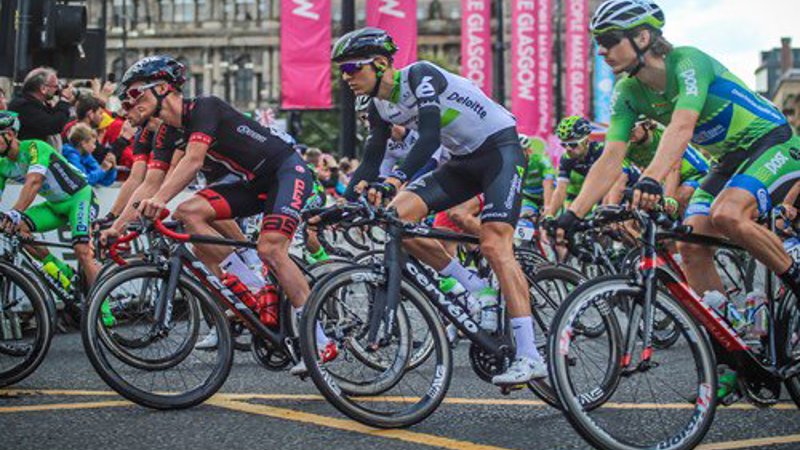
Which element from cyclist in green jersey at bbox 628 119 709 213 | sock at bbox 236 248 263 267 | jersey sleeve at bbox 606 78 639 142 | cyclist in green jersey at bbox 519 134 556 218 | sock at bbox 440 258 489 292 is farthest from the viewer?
cyclist in green jersey at bbox 519 134 556 218

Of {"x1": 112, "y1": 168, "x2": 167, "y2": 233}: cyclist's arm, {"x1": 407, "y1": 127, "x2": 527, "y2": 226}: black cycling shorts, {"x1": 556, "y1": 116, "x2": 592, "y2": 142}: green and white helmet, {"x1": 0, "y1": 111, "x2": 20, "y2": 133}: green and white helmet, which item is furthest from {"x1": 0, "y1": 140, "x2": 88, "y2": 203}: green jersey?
{"x1": 556, "y1": 116, "x2": 592, "y2": 142}: green and white helmet

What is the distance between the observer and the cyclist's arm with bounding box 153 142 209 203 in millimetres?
6485

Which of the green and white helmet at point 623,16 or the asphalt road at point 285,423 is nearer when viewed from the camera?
the asphalt road at point 285,423

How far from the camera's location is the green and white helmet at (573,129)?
11.5 meters

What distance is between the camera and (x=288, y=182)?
708cm

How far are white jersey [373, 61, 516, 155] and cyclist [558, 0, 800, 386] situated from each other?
2.38 feet

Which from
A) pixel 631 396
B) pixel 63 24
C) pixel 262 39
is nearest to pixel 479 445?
pixel 631 396

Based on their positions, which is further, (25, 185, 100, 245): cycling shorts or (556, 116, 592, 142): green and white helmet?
(556, 116, 592, 142): green and white helmet

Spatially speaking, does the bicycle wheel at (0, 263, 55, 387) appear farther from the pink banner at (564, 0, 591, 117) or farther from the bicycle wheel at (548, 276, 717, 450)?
the pink banner at (564, 0, 591, 117)

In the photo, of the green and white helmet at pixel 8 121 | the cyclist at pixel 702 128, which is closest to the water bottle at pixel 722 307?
the cyclist at pixel 702 128

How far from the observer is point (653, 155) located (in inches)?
424

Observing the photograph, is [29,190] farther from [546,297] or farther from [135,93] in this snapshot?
[546,297]

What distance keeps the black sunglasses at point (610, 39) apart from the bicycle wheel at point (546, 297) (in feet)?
3.97

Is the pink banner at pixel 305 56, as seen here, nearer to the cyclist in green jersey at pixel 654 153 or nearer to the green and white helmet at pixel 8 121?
the cyclist in green jersey at pixel 654 153
